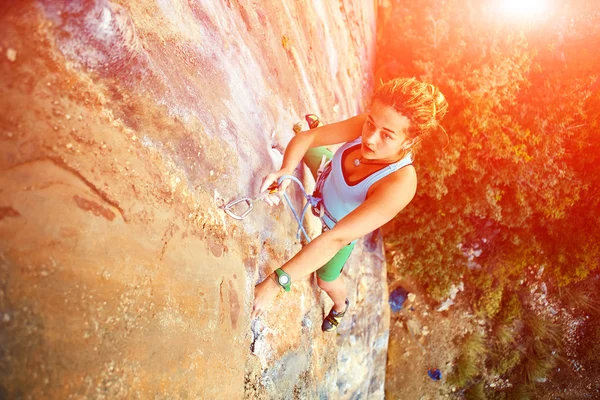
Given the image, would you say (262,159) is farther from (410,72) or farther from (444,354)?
(444,354)

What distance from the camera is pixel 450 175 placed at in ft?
21.9

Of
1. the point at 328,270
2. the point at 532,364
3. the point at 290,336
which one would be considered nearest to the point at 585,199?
the point at 532,364

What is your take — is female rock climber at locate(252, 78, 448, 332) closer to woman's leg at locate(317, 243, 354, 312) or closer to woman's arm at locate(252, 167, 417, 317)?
woman's arm at locate(252, 167, 417, 317)

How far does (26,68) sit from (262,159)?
183cm

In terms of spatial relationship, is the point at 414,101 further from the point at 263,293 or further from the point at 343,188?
the point at 263,293

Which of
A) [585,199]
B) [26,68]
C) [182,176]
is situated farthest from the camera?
[585,199]

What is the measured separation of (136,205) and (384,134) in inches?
62.0

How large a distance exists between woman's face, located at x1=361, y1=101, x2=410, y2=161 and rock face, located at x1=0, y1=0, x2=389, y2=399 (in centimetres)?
90

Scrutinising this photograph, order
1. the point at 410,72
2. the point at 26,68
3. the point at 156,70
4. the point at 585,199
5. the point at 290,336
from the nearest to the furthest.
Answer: the point at 26,68, the point at 156,70, the point at 290,336, the point at 585,199, the point at 410,72

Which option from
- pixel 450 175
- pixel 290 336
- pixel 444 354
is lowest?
pixel 444 354

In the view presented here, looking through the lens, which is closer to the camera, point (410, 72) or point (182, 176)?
point (182, 176)

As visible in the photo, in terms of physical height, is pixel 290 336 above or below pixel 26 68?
below

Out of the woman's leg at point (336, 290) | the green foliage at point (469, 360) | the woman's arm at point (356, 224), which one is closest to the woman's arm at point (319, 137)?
the woman's arm at point (356, 224)

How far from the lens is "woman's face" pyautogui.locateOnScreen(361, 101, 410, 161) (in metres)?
2.54
